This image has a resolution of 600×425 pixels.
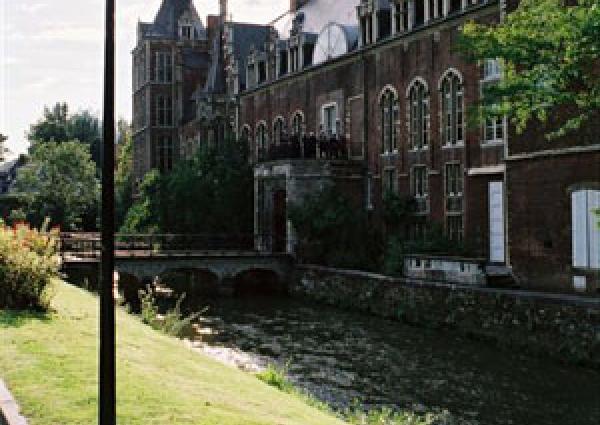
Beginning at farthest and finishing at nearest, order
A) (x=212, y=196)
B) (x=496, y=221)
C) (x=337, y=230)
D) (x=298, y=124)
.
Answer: (x=212, y=196) → (x=298, y=124) → (x=337, y=230) → (x=496, y=221)

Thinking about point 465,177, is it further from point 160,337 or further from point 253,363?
point 160,337

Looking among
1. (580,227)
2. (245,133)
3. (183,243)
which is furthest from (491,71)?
(245,133)

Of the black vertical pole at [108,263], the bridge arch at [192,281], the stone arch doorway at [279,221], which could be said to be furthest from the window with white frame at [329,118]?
the black vertical pole at [108,263]

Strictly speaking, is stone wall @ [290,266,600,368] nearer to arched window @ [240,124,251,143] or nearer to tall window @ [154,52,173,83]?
arched window @ [240,124,251,143]

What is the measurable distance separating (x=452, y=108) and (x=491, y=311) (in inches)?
468

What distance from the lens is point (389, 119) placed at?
123 ft

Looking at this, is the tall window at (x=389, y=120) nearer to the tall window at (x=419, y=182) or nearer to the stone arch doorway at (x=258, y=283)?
the tall window at (x=419, y=182)

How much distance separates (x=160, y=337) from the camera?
15.0 meters

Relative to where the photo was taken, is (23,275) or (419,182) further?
(419,182)

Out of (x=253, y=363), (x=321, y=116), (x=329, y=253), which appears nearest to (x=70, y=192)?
(x=321, y=116)

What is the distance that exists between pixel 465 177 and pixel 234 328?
10749mm

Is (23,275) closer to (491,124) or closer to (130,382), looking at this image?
(130,382)

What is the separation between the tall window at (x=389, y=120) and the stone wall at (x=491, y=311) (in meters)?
7.28

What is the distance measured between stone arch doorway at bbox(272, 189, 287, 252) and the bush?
26535mm
